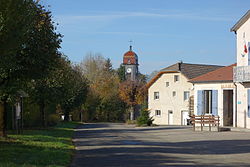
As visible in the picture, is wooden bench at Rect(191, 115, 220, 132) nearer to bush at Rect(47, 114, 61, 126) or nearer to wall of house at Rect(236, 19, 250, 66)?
wall of house at Rect(236, 19, 250, 66)

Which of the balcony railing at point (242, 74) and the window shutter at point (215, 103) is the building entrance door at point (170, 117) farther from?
the balcony railing at point (242, 74)

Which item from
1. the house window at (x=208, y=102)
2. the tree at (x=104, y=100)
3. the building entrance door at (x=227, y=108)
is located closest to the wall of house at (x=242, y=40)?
the building entrance door at (x=227, y=108)

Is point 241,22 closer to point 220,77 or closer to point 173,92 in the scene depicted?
point 220,77

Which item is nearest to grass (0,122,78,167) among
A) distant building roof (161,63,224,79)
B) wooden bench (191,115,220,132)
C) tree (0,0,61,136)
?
tree (0,0,61,136)

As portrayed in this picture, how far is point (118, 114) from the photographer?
80.2m

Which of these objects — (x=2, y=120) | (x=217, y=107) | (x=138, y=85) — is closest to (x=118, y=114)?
(x=138, y=85)

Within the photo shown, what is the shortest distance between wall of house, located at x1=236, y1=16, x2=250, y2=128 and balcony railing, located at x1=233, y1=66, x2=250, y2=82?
53 centimetres

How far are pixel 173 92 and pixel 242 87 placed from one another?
2889 centimetres

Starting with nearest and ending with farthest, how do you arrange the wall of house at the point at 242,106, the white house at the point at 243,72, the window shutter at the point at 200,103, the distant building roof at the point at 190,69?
the white house at the point at 243,72 < the wall of house at the point at 242,106 < the window shutter at the point at 200,103 < the distant building roof at the point at 190,69

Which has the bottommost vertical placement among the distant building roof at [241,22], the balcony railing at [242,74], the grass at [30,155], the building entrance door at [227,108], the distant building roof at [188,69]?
the grass at [30,155]

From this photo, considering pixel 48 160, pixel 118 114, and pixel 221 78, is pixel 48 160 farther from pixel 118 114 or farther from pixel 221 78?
pixel 118 114

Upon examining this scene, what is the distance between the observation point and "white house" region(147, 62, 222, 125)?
60.5 metres

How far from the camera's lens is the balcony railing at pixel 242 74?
32.1 meters

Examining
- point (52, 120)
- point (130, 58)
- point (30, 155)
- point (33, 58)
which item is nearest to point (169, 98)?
point (52, 120)
